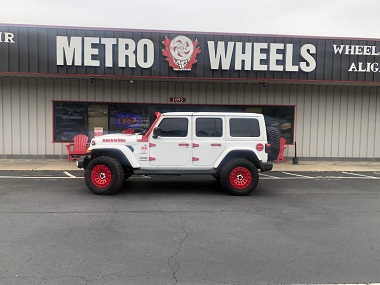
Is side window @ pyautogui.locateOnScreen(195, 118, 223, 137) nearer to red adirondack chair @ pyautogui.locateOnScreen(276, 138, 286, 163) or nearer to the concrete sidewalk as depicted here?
the concrete sidewalk

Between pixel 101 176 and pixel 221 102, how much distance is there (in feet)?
23.6

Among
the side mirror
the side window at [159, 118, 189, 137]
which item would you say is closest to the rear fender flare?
the side window at [159, 118, 189, 137]

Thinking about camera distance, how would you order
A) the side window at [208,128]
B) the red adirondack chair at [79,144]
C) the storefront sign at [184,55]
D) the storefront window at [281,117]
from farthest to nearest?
1. the storefront window at [281,117]
2. the red adirondack chair at [79,144]
3. the storefront sign at [184,55]
4. the side window at [208,128]

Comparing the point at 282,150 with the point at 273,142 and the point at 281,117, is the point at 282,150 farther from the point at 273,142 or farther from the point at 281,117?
the point at 273,142

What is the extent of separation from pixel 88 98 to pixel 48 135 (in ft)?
6.90

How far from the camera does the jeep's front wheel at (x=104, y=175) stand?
8.07 meters

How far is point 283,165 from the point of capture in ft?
44.4

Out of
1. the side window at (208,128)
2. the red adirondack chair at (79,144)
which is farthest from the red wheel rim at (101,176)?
the red adirondack chair at (79,144)

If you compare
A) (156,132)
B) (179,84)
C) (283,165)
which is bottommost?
(283,165)

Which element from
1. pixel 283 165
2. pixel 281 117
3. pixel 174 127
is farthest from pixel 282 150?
pixel 174 127

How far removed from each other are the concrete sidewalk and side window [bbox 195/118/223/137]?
16.2 feet

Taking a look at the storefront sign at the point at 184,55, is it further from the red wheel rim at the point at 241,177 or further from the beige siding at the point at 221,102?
the red wheel rim at the point at 241,177

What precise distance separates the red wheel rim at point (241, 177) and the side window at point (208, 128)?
3.08 feet

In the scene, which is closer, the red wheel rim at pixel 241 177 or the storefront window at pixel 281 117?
the red wheel rim at pixel 241 177
